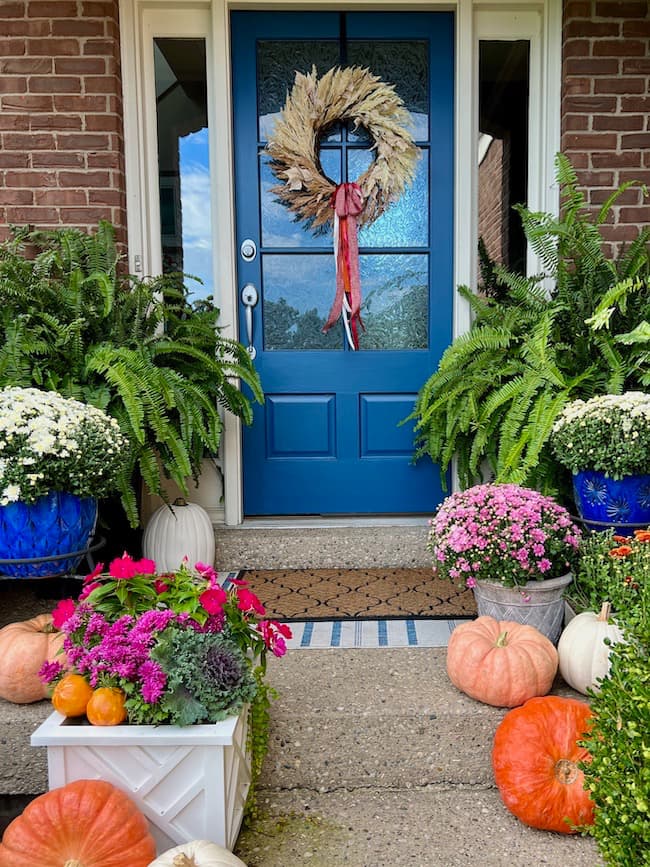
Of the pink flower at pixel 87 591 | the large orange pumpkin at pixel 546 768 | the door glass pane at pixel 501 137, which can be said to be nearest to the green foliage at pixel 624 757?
the large orange pumpkin at pixel 546 768

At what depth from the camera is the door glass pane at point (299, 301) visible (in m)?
3.19

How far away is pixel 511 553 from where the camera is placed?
2014 mm

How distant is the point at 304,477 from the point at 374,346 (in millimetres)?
706

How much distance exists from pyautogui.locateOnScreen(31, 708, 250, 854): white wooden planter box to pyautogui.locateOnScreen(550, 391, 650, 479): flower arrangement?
147 centimetres

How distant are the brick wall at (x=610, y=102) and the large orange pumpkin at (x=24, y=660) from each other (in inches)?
107

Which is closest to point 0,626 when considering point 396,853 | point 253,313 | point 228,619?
point 228,619

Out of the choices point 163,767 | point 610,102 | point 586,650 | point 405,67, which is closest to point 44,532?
point 163,767

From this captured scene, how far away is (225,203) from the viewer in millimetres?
3078

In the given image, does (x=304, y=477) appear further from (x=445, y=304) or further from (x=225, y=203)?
(x=225, y=203)

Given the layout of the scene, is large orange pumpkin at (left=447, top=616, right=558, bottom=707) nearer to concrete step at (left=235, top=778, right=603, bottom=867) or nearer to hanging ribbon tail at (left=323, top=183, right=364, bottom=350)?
concrete step at (left=235, top=778, right=603, bottom=867)

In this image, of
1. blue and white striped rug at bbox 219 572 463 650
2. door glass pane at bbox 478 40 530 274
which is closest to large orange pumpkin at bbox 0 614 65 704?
blue and white striped rug at bbox 219 572 463 650

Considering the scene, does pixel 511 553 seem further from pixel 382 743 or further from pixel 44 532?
pixel 44 532

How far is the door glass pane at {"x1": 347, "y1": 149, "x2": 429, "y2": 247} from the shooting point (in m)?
3.15

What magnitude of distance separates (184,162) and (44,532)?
6.34 ft
